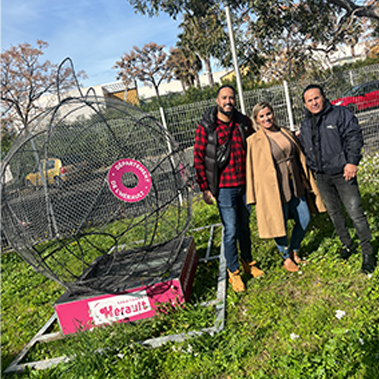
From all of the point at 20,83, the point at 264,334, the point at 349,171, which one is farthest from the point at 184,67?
the point at 264,334

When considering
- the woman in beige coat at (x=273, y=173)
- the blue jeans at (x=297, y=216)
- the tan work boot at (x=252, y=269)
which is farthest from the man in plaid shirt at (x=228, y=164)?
the blue jeans at (x=297, y=216)

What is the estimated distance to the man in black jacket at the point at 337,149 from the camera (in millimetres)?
3057

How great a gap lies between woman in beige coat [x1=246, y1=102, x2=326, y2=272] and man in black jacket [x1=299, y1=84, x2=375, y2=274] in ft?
0.52

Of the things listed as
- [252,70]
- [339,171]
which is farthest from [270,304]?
[252,70]

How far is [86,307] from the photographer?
341 cm

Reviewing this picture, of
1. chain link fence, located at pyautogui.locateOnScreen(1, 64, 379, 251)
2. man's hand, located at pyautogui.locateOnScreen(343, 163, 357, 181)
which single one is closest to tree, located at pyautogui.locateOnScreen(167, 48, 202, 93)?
chain link fence, located at pyautogui.locateOnScreen(1, 64, 379, 251)

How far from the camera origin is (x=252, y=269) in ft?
12.4

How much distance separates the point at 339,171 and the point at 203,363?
6.69 ft

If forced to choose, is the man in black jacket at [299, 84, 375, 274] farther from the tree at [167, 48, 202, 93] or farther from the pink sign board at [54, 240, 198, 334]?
the tree at [167, 48, 202, 93]

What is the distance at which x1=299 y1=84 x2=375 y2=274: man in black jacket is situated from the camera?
306 centimetres

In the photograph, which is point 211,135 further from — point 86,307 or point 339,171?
point 86,307

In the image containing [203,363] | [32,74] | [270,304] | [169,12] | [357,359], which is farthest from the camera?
[32,74]

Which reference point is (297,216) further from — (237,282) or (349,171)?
(237,282)

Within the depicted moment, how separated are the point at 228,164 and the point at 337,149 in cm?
100
